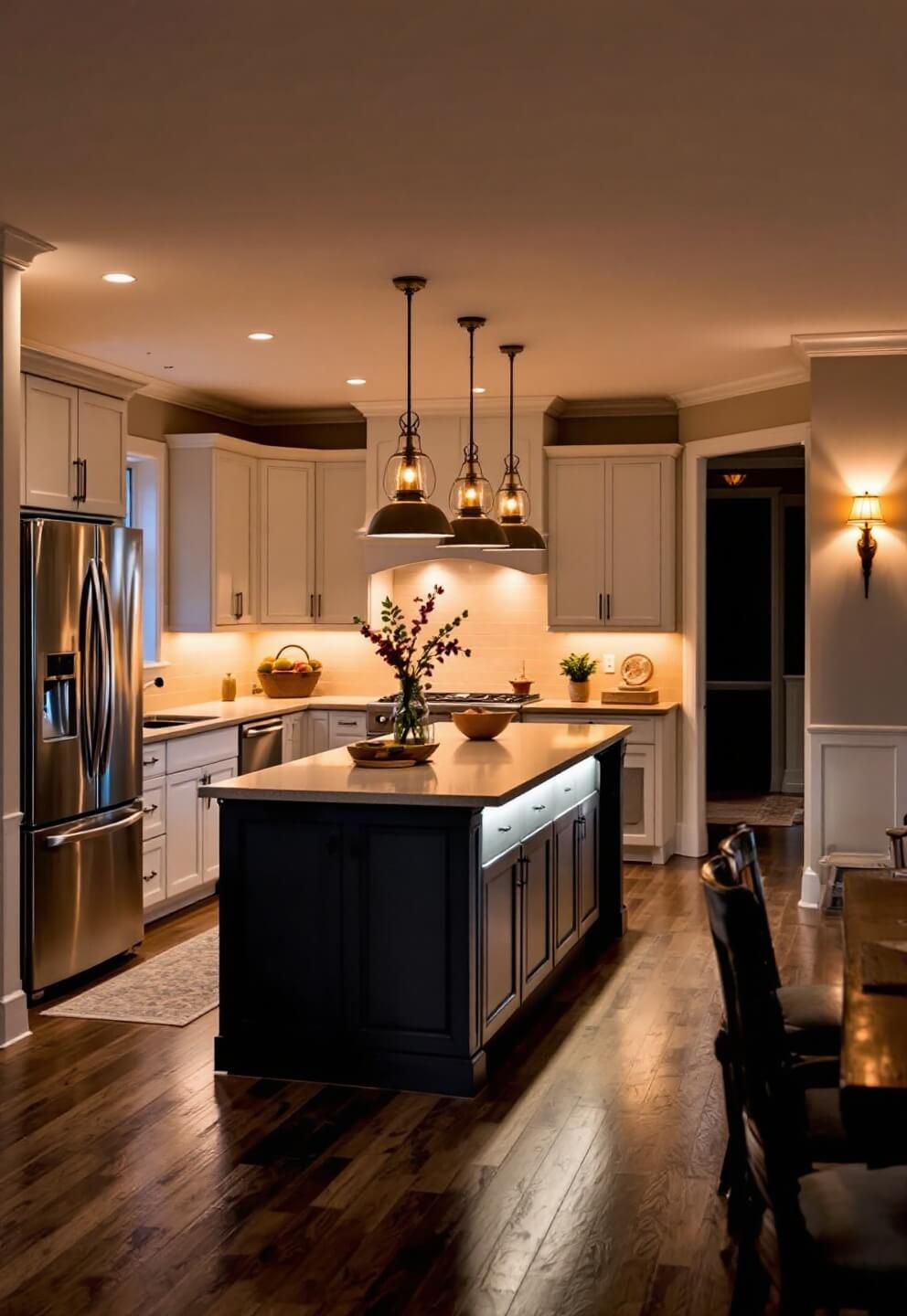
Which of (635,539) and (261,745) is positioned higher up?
(635,539)

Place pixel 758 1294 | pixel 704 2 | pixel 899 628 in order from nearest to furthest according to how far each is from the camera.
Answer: pixel 758 1294 < pixel 704 2 < pixel 899 628

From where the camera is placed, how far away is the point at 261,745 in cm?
766

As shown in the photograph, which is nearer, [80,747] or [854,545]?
[80,747]

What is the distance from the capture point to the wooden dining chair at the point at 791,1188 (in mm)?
2090

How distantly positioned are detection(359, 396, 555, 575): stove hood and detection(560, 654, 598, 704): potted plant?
600 millimetres

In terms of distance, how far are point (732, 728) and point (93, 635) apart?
715 centimetres

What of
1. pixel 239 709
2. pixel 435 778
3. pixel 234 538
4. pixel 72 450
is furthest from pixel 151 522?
pixel 435 778

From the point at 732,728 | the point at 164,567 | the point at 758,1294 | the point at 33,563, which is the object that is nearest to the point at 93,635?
the point at 33,563

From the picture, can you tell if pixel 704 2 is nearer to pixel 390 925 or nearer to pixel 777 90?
pixel 777 90

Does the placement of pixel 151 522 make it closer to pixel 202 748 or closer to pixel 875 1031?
pixel 202 748

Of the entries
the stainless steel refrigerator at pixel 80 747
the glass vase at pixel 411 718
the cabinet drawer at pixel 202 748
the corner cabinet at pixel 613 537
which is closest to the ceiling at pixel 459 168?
the stainless steel refrigerator at pixel 80 747

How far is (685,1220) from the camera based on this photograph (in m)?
3.32

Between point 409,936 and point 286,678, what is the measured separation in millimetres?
4399

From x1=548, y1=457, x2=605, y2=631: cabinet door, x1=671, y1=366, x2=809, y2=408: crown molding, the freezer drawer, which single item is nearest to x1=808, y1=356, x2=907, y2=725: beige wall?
x1=671, y1=366, x2=809, y2=408: crown molding
